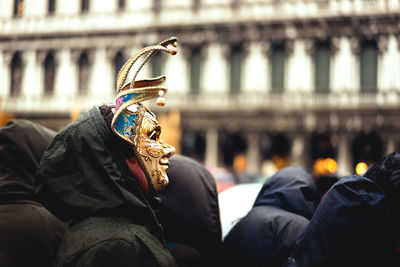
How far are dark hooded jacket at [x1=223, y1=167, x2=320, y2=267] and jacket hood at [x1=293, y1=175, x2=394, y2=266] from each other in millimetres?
752

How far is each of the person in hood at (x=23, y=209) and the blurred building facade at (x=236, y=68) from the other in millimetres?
17139

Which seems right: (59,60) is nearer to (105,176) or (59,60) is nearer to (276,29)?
→ (276,29)

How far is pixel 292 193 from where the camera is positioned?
3410mm

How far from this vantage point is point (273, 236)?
327cm

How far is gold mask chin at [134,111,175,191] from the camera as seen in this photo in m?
2.34

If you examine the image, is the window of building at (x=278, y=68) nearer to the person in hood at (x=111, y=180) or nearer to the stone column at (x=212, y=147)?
the stone column at (x=212, y=147)

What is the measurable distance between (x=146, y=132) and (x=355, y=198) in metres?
0.90

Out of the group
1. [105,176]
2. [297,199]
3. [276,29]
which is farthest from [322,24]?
[105,176]

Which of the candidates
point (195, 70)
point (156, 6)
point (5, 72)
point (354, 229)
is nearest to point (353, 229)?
point (354, 229)

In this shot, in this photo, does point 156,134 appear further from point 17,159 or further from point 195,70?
point 195,70

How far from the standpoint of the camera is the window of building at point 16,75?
2512 cm

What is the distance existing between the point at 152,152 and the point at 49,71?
23.9m

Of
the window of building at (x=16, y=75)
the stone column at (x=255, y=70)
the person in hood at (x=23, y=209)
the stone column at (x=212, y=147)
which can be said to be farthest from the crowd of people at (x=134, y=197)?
the window of building at (x=16, y=75)

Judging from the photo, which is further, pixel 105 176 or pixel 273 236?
pixel 273 236
